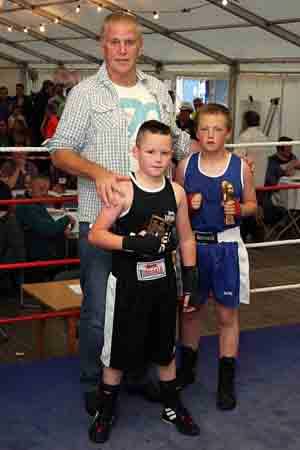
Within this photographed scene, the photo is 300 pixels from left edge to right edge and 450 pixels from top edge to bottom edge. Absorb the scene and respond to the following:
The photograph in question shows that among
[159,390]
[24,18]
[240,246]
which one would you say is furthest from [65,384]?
[24,18]

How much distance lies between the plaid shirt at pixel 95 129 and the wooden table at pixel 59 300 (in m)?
1.15

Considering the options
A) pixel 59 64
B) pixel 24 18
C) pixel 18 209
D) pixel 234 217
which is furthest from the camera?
pixel 59 64

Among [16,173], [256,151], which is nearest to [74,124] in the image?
[16,173]

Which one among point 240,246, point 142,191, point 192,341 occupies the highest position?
point 142,191

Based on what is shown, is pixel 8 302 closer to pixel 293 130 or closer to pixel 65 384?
pixel 65 384

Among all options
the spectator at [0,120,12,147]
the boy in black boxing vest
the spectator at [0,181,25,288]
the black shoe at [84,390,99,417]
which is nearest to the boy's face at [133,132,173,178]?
the boy in black boxing vest

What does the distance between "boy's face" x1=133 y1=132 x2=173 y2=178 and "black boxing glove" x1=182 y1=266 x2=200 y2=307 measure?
1.22 feet

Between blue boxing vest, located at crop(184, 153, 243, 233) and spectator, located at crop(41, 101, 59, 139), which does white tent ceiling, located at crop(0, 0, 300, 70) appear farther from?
blue boxing vest, located at crop(184, 153, 243, 233)

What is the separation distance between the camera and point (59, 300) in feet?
12.1

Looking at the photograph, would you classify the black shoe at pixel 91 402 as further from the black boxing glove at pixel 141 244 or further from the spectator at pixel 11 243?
the spectator at pixel 11 243

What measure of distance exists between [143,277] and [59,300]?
1.51 metres

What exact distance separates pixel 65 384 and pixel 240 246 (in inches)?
32.6

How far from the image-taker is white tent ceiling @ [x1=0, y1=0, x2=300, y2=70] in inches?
350

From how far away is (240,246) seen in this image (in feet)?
8.47
